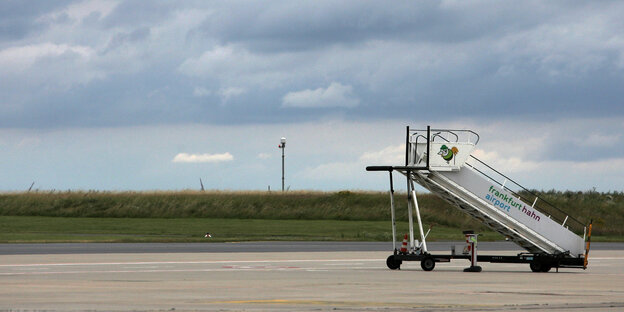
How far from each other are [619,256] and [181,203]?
69142mm

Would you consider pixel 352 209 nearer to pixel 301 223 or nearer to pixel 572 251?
pixel 301 223

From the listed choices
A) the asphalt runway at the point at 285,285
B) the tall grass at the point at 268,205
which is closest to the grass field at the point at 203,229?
the tall grass at the point at 268,205

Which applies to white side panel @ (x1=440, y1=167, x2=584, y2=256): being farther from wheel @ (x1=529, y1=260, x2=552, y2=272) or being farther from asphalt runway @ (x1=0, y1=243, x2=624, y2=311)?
asphalt runway @ (x1=0, y1=243, x2=624, y2=311)

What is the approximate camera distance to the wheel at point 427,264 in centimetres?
3894

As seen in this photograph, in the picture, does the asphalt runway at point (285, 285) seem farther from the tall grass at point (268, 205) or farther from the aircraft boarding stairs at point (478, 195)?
the tall grass at point (268, 205)

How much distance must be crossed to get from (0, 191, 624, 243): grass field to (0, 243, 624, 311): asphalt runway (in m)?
40.2

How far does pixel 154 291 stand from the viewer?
87.4ft

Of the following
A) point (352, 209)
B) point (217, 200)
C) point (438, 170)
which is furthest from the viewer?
point (217, 200)

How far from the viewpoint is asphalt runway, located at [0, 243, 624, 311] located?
74.2ft

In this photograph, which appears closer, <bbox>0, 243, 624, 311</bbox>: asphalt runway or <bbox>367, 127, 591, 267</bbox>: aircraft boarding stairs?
<bbox>0, 243, 624, 311</bbox>: asphalt runway

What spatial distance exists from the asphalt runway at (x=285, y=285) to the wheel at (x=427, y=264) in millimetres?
261

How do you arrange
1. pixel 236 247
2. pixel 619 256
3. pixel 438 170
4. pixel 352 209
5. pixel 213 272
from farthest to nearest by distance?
1. pixel 352 209
2. pixel 236 247
3. pixel 619 256
4. pixel 438 170
5. pixel 213 272

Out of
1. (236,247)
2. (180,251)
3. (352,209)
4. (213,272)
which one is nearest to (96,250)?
(180,251)

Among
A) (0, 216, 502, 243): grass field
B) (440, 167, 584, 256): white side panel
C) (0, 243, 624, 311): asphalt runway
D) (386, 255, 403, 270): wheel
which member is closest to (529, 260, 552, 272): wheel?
(0, 243, 624, 311): asphalt runway
